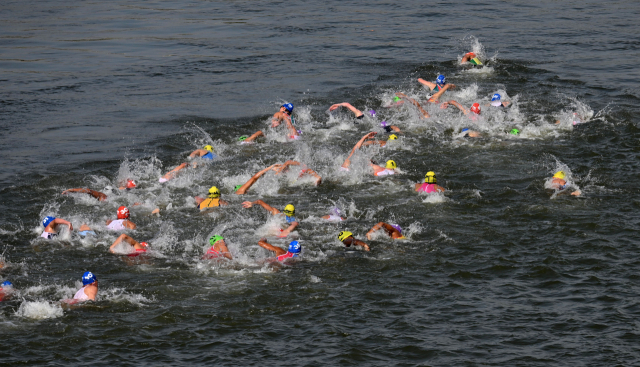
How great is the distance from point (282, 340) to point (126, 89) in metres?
19.5

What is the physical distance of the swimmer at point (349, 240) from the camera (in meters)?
13.8

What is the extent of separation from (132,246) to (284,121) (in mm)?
8550

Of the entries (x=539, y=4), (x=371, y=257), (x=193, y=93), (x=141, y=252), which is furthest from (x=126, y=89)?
(x=539, y=4)

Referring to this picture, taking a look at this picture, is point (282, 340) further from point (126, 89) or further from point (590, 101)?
point (126, 89)

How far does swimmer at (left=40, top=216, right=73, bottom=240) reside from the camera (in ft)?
48.0

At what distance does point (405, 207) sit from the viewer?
1616cm

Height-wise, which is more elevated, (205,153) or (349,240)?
(205,153)

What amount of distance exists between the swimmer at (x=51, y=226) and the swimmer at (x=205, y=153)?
5386 millimetres

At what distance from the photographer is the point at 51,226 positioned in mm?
14750

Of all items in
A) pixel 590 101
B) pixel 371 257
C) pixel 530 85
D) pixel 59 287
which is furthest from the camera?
pixel 530 85

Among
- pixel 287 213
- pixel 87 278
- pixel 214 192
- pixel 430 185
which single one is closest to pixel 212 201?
pixel 214 192

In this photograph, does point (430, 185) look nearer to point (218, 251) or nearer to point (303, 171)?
point (303, 171)

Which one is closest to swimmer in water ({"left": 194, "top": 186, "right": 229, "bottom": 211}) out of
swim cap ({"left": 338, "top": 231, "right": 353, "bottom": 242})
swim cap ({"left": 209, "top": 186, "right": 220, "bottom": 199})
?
swim cap ({"left": 209, "top": 186, "right": 220, "bottom": 199})

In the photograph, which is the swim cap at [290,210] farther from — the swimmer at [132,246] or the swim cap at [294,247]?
the swimmer at [132,246]
